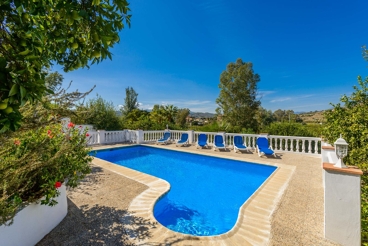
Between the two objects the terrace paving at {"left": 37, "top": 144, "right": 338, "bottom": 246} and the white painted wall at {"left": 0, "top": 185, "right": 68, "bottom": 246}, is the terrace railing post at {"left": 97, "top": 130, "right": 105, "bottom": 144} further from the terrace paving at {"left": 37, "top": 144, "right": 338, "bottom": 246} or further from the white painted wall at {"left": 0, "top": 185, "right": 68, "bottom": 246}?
the white painted wall at {"left": 0, "top": 185, "right": 68, "bottom": 246}

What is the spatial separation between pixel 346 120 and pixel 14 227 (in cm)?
752

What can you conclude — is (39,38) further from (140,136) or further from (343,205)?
(140,136)

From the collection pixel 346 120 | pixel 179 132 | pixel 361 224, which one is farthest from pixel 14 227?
pixel 179 132

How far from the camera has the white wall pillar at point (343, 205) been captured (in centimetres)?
275

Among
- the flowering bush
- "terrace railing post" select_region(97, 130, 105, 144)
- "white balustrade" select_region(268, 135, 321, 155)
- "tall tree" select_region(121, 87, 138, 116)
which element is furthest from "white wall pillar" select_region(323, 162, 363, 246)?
"tall tree" select_region(121, 87, 138, 116)

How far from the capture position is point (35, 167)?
2.58 metres

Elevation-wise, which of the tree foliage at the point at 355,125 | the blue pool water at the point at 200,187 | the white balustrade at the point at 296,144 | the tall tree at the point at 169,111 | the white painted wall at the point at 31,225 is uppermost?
the tall tree at the point at 169,111

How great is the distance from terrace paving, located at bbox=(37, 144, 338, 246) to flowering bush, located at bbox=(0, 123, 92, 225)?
0.88 meters

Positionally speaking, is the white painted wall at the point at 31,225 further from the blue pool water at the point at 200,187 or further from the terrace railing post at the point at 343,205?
the terrace railing post at the point at 343,205

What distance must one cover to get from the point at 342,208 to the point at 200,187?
421 centimetres

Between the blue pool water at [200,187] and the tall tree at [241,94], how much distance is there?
14.7m

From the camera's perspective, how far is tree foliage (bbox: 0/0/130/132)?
0.91 metres

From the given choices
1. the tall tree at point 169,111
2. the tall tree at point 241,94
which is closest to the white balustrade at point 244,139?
the tall tree at point 241,94

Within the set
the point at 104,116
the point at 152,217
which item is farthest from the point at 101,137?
the point at 152,217
